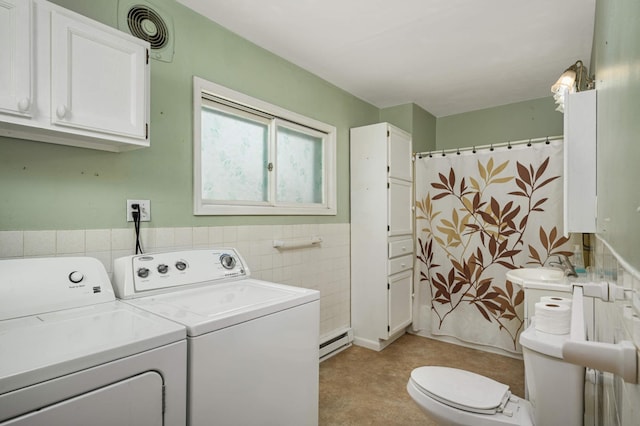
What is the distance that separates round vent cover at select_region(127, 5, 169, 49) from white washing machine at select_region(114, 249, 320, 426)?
1.15 metres

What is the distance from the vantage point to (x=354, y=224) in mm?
3291

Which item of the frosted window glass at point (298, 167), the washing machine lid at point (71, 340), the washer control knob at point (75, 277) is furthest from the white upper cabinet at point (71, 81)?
the frosted window glass at point (298, 167)

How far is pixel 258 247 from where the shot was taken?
237 centimetres

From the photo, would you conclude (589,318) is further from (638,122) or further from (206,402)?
(206,402)

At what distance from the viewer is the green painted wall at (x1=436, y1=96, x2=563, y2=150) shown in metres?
3.42

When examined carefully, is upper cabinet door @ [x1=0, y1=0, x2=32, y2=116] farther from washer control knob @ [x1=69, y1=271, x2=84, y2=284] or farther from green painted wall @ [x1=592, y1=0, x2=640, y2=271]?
green painted wall @ [x1=592, y1=0, x2=640, y2=271]

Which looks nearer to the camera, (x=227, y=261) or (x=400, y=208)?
(x=227, y=261)

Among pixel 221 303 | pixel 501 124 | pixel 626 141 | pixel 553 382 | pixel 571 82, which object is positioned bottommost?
pixel 553 382

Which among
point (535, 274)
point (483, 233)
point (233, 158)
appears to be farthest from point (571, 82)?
point (233, 158)

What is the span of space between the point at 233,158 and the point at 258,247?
65 cm

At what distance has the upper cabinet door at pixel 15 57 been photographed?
114 cm

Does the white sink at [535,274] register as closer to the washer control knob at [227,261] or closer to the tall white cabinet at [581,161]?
the tall white cabinet at [581,161]

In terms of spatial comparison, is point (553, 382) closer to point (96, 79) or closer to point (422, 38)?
point (96, 79)

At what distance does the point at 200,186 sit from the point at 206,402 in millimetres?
1243
